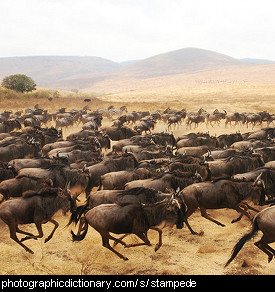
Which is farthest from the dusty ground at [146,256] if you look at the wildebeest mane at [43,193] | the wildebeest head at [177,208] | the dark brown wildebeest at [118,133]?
the dark brown wildebeest at [118,133]

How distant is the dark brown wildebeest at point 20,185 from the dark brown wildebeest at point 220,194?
4.06 meters

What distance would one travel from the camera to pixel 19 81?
5225cm

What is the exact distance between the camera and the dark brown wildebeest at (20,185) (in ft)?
28.0

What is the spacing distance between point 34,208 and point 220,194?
189 inches

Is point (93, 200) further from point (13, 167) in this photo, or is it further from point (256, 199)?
point (256, 199)

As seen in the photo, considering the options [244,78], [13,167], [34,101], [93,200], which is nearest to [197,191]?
[93,200]

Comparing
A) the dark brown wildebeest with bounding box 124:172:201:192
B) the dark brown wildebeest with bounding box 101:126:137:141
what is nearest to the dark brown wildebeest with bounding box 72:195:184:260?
the dark brown wildebeest with bounding box 124:172:201:192

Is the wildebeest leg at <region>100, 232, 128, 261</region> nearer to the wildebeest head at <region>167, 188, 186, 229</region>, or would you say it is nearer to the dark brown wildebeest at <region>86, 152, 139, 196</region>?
the wildebeest head at <region>167, 188, 186, 229</region>

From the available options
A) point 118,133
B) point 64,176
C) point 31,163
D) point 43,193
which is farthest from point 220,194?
point 118,133

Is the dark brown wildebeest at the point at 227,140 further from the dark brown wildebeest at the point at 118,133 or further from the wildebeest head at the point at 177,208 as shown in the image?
the wildebeest head at the point at 177,208

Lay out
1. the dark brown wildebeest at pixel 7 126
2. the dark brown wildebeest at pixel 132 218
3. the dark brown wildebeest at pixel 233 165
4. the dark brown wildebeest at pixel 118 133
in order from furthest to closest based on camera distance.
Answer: the dark brown wildebeest at pixel 7 126
the dark brown wildebeest at pixel 118 133
the dark brown wildebeest at pixel 233 165
the dark brown wildebeest at pixel 132 218

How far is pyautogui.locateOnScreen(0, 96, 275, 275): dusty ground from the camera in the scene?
6.25 metres

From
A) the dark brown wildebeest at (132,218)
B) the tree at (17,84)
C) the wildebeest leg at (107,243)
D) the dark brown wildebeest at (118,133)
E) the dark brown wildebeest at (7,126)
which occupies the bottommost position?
the wildebeest leg at (107,243)
